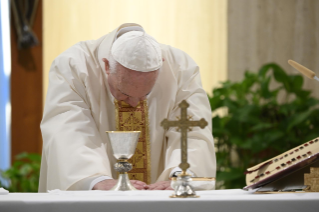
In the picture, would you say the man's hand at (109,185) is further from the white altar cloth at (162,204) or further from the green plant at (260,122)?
the green plant at (260,122)

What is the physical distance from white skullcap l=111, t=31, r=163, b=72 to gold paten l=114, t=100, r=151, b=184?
388 mm

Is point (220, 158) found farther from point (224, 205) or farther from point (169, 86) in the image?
point (224, 205)

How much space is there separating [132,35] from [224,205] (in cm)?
166

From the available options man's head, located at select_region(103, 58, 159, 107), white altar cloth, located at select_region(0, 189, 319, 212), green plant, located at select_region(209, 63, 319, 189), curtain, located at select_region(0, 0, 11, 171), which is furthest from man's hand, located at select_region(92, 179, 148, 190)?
curtain, located at select_region(0, 0, 11, 171)

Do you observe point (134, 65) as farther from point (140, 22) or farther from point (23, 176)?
point (140, 22)

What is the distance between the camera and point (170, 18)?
6.27 metres

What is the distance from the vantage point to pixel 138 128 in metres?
2.98

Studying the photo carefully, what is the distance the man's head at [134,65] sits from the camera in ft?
8.45

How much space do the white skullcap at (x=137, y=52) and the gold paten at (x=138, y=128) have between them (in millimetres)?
388

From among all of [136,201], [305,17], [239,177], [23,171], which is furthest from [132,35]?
[305,17]

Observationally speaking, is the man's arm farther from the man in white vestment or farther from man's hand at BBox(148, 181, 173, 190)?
man's hand at BBox(148, 181, 173, 190)

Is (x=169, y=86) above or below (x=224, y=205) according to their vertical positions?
above

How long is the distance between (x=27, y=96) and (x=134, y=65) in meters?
3.96

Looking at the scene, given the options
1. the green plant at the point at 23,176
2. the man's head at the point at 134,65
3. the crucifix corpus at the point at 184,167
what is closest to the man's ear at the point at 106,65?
the man's head at the point at 134,65
